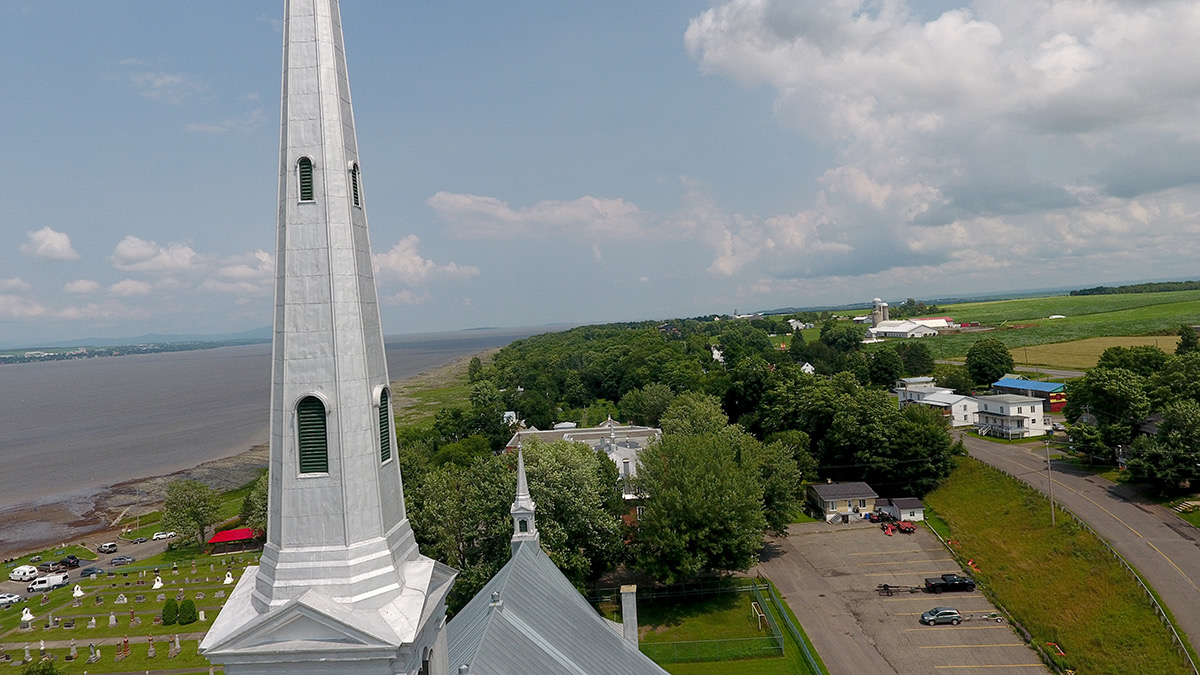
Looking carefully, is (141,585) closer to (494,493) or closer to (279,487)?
(494,493)

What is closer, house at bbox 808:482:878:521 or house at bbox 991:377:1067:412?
house at bbox 808:482:878:521

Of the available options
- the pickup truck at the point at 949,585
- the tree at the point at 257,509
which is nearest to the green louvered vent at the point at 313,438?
the pickup truck at the point at 949,585

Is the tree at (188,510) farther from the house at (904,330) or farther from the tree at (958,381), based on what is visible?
the house at (904,330)

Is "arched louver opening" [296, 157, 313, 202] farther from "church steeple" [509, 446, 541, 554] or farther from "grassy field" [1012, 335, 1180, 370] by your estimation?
"grassy field" [1012, 335, 1180, 370]

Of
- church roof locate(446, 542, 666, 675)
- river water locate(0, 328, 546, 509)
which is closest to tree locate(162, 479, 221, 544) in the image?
river water locate(0, 328, 546, 509)

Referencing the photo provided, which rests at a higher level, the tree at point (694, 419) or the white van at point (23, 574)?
the tree at point (694, 419)

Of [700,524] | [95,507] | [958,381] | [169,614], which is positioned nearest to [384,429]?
[700,524]
